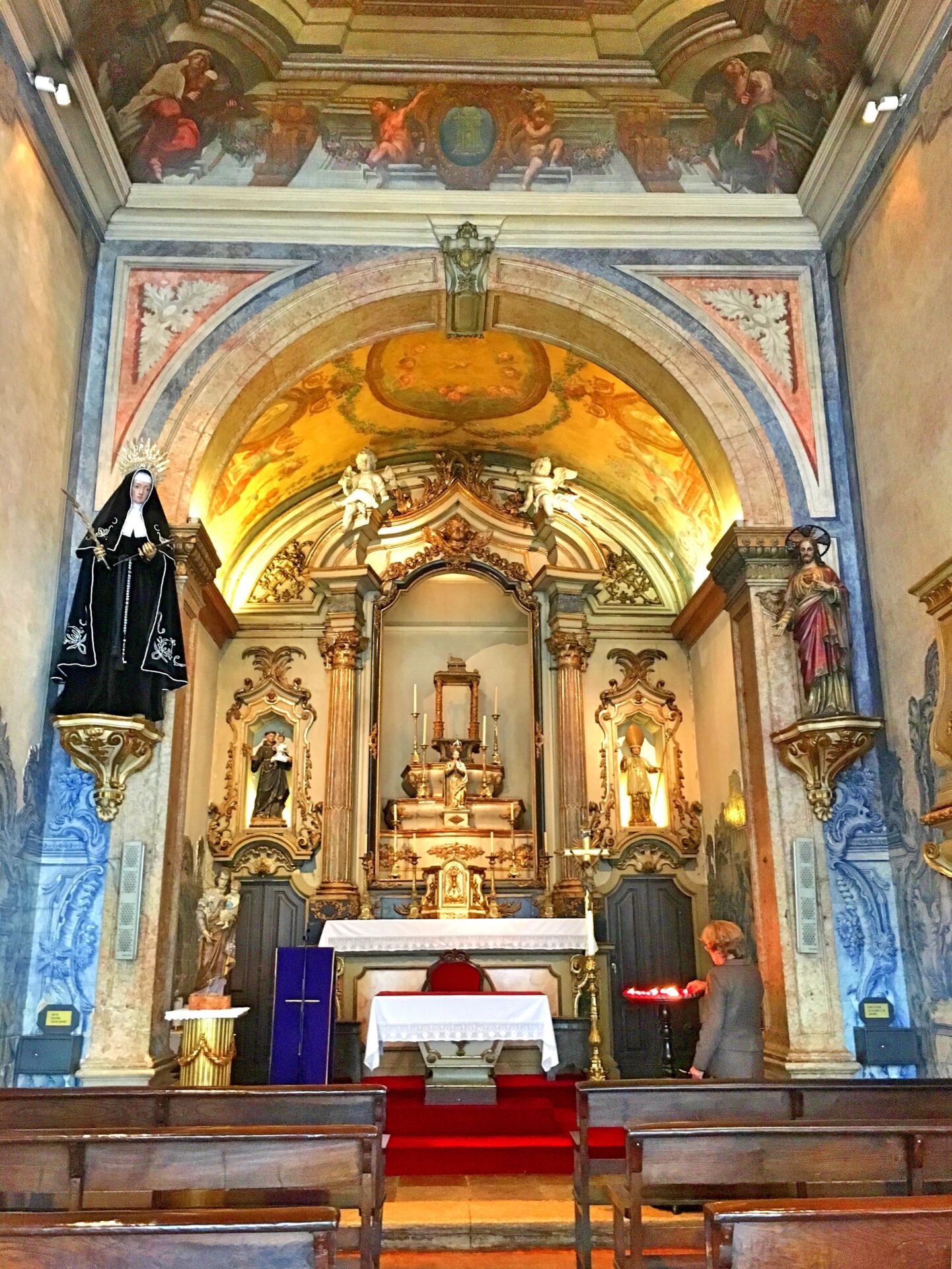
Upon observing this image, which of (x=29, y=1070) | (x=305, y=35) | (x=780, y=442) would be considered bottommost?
(x=29, y=1070)

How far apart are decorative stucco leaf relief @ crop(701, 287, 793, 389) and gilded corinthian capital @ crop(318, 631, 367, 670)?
17.3 ft

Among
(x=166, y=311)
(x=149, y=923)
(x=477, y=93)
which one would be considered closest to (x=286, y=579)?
(x=166, y=311)

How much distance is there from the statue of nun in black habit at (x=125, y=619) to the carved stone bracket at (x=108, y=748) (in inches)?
2.6

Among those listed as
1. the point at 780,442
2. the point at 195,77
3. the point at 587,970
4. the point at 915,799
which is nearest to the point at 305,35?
the point at 195,77

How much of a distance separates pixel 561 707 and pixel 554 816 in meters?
1.18

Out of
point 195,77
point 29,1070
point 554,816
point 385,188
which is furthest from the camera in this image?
point 554,816

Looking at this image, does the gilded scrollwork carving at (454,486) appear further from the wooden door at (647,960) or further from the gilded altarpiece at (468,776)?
the wooden door at (647,960)

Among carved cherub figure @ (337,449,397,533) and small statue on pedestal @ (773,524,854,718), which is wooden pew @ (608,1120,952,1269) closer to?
small statue on pedestal @ (773,524,854,718)

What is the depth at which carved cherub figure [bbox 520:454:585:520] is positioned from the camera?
12484 millimetres

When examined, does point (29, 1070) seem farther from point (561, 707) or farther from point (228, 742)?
point (561, 707)

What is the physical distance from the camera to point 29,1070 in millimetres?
6809

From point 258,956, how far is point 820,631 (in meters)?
6.72

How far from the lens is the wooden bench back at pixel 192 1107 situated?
4.71 m

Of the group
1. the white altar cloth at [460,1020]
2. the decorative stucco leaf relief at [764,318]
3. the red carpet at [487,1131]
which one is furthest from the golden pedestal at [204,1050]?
the decorative stucco leaf relief at [764,318]
